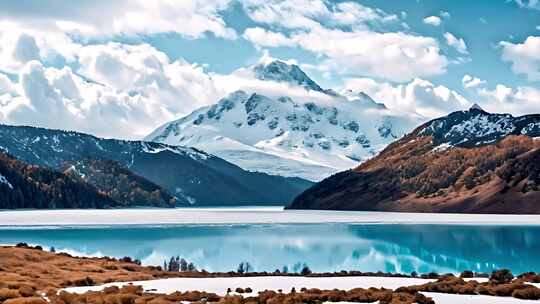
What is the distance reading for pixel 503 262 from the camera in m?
96.4

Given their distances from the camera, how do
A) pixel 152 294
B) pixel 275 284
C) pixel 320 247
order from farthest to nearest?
pixel 320 247 → pixel 275 284 → pixel 152 294

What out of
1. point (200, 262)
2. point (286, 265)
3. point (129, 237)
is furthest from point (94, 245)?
point (286, 265)

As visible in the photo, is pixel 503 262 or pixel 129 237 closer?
pixel 503 262

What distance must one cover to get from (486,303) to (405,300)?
180 inches

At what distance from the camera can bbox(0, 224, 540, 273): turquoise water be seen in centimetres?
9515

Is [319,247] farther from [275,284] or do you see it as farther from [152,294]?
[152,294]

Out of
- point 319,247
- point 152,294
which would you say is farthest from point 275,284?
point 319,247

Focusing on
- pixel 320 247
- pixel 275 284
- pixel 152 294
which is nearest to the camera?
pixel 152 294

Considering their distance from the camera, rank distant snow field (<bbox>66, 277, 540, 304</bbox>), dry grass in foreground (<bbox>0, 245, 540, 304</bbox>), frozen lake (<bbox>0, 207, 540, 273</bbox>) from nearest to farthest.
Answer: dry grass in foreground (<bbox>0, 245, 540, 304</bbox>)
distant snow field (<bbox>66, 277, 540, 304</bbox>)
frozen lake (<bbox>0, 207, 540, 273</bbox>)

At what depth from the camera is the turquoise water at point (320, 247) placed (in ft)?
312

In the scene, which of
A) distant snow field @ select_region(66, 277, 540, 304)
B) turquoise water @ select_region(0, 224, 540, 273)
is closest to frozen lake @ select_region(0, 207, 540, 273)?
turquoise water @ select_region(0, 224, 540, 273)

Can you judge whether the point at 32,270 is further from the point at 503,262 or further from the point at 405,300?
the point at 503,262

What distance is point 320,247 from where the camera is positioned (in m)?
120

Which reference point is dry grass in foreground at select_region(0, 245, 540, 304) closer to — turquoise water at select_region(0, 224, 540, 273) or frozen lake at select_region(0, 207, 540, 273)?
turquoise water at select_region(0, 224, 540, 273)
